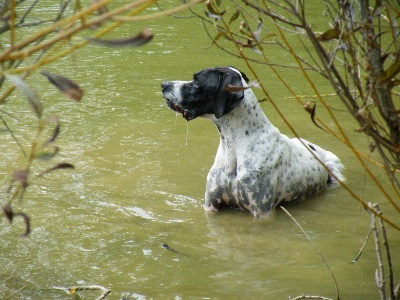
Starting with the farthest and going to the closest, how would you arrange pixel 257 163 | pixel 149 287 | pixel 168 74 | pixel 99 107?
pixel 168 74 < pixel 99 107 < pixel 257 163 < pixel 149 287

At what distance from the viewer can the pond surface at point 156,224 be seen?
4.75 metres

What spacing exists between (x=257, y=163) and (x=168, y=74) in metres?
4.38

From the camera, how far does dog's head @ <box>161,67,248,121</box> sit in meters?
5.73

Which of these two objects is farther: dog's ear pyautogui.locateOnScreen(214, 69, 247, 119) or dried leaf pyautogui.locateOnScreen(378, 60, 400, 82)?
dog's ear pyautogui.locateOnScreen(214, 69, 247, 119)

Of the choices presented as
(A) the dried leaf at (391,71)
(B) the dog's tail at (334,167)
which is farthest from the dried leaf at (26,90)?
(B) the dog's tail at (334,167)

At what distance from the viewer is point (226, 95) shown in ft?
18.6

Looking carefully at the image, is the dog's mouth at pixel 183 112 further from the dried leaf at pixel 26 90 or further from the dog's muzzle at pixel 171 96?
the dried leaf at pixel 26 90

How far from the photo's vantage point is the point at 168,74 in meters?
10.0

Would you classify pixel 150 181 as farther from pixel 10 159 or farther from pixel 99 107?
pixel 99 107

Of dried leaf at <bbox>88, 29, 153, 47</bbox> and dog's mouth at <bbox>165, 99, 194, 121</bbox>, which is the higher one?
dried leaf at <bbox>88, 29, 153, 47</bbox>

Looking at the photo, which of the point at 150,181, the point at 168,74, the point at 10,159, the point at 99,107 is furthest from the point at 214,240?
the point at 168,74

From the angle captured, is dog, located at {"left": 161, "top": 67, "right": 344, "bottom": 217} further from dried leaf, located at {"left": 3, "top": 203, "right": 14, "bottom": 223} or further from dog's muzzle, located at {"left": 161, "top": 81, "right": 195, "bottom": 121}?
dried leaf, located at {"left": 3, "top": 203, "right": 14, "bottom": 223}

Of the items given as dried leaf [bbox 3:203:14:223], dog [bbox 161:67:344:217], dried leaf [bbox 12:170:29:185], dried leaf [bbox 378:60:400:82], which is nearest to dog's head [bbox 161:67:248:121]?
dog [bbox 161:67:344:217]

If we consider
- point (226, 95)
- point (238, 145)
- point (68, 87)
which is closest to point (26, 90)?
point (68, 87)
